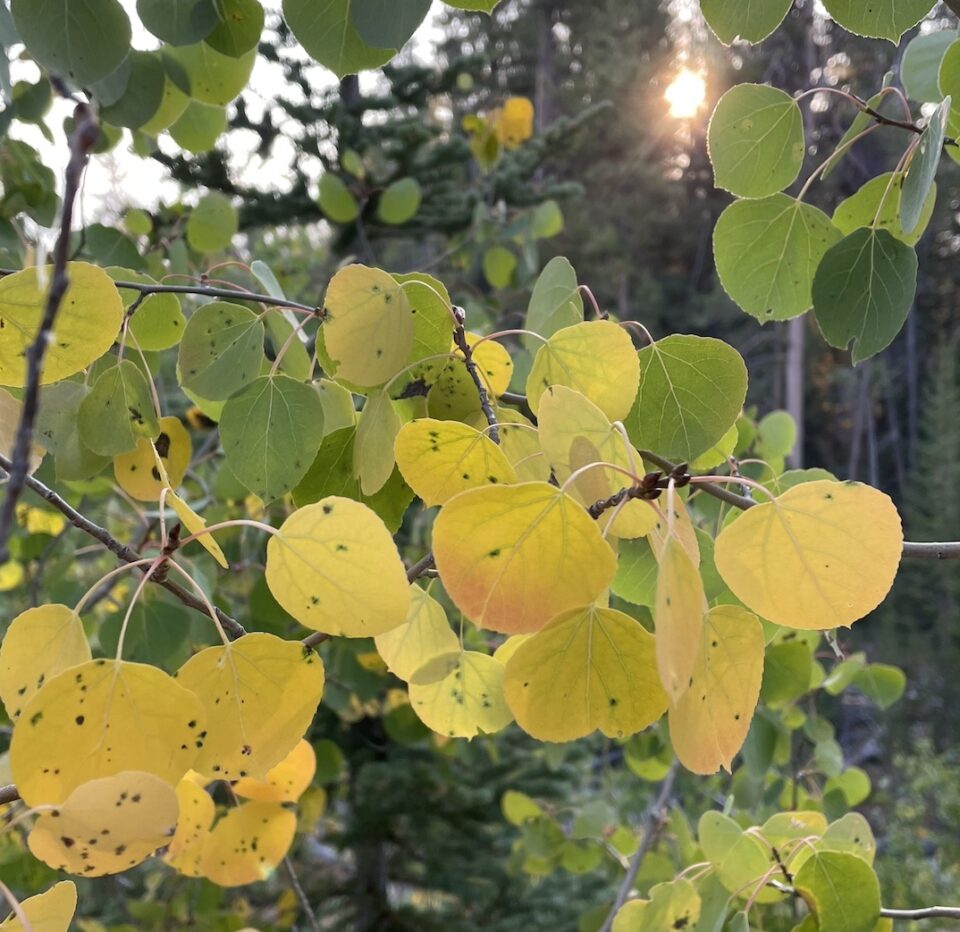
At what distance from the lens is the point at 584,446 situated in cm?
26

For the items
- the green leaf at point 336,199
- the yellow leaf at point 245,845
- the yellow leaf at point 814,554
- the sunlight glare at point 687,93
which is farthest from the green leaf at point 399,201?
the sunlight glare at point 687,93

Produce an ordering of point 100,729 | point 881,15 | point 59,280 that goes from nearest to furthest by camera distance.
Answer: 1. point 59,280
2. point 100,729
3. point 881,15

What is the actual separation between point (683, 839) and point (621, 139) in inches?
257

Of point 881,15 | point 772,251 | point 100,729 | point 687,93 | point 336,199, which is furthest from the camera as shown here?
point 687,93

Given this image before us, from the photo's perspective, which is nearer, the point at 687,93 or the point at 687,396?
the point at 687,396

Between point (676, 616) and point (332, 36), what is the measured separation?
0.96 feet

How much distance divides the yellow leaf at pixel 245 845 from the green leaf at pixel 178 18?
39 centimetres

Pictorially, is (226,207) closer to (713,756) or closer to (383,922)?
(713,756)

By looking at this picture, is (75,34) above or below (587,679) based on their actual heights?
above

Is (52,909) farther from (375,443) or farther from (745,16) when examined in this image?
(745,16)

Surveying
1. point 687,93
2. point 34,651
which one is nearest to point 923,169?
point 34,651

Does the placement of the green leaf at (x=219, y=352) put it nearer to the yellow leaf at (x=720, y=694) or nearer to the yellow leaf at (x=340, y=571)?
the yellow leaf at (x=340, y=571)

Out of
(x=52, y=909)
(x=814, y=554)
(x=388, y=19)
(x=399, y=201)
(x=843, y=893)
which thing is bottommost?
(x=843, y=893)

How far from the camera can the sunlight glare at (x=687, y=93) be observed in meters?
4.31
